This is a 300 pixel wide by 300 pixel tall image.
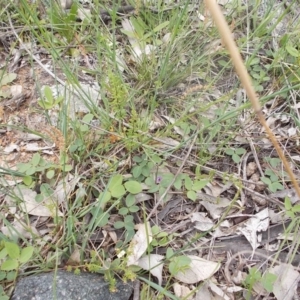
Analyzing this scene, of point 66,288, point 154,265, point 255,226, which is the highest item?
point 66,288

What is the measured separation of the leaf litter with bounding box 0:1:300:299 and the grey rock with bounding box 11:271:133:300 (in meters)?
0.10

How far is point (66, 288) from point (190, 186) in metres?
0.56

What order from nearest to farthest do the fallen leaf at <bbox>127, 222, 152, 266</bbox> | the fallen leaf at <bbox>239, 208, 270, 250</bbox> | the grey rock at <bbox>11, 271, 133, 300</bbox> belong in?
the grey rock at <bbox>11, 271, 133, 300</bbox>
the fallen leaf at <bbox>127, 222, 152, 266</bbox>
the fallen leaf at <bbox>239, 208, 270, 250</bbox>

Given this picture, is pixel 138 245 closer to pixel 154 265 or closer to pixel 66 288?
pixel 154 265

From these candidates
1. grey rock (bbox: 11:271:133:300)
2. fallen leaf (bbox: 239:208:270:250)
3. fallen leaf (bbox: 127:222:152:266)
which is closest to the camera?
grey rock (bbox: 11:271:133:300)

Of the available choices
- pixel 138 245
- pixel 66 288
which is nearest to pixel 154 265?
pixel 138 245

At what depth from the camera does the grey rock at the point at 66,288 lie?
1.16m

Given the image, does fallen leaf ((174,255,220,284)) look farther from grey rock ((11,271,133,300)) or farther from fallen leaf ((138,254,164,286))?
grey rock ((11,271,133,300))

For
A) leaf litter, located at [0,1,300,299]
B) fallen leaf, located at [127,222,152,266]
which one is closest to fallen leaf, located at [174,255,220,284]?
leaf litter, located at [0,1,300,299]

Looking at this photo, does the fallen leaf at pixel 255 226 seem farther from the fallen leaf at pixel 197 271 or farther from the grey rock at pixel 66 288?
the grey rock at pixel 66 288

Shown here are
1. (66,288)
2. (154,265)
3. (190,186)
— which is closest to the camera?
(66,288)

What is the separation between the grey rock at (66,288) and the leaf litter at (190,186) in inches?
3.8

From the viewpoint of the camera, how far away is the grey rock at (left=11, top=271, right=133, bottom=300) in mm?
1162

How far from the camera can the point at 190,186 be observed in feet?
4.73
